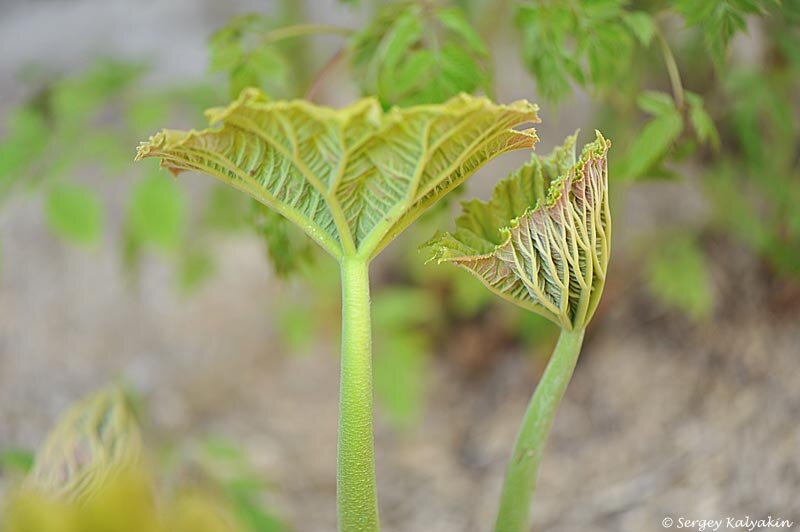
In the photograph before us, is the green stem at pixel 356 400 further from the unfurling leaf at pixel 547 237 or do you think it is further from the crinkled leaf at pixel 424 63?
the crinkled leaf at pixel 424 63

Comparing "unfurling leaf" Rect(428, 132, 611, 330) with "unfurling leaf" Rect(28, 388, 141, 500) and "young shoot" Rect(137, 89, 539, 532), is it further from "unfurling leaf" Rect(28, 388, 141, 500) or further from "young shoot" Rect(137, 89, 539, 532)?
"unfurling leaf" Rect(28, 388, 141, 500)

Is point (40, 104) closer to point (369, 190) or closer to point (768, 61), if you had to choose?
point (369, 190)

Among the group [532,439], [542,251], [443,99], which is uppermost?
[443,99]

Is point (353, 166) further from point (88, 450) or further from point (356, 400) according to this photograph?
point (88, 450)

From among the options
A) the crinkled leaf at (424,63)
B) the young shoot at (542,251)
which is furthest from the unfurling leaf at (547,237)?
the crinkled leaf at (424,63)

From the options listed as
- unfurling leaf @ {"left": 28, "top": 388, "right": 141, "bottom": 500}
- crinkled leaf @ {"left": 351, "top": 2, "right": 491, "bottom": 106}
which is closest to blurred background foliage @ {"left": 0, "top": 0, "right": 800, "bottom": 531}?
crinkled leaf @ {"left": 351, "top": 2, "right": 491, "bottom": 106}

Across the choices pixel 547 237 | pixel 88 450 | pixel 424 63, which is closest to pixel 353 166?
pixel 547 237
